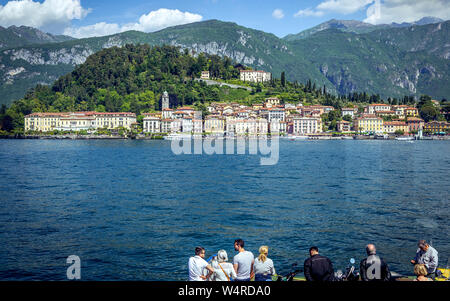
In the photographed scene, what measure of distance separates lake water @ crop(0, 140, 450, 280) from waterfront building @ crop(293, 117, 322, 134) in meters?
94.4

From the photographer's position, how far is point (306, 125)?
131m

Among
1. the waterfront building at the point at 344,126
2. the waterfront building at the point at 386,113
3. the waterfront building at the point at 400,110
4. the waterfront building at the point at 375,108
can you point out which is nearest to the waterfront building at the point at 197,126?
the waterfront building at the point at 344,126

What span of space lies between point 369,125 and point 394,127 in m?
8.13

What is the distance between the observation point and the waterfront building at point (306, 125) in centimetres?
13012

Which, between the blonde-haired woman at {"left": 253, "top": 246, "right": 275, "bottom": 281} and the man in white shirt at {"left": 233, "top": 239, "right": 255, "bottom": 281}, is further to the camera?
the blonde-haired woman at {"left": 253, "top": 246, "right": 275, "bottom": 281}

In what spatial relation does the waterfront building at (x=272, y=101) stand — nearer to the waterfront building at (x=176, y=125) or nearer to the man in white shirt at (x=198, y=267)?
the waterfront building at (x=176, y=125)

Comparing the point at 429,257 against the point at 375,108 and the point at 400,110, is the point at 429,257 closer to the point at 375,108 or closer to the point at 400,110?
the point at 400,110

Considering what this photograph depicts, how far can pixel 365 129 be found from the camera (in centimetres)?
13275

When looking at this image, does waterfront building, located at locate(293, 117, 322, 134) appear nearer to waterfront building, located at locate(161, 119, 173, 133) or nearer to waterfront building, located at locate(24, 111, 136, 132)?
waterfront building, located at locate(161, 119, 173, 133)

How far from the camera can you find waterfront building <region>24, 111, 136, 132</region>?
438 feet

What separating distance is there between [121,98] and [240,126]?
4945 cm

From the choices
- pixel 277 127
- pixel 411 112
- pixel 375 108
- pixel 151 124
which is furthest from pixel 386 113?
pixel 151 124

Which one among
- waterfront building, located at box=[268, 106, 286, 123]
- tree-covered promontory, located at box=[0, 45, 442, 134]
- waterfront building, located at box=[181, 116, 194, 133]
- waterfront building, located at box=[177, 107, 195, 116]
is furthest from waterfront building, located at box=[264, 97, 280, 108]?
waterfront building, located at box=[181, 116, 194, 133]
